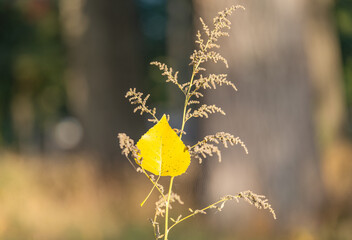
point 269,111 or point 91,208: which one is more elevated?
point 269,111

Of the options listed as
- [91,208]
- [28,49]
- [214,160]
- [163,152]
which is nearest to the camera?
[163,152]

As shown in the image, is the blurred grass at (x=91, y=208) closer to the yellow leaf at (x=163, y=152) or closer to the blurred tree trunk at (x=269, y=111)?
the blurred tree trunk at (x=269, y=111)

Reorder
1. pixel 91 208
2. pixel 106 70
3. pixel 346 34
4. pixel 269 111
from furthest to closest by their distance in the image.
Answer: pixel 346 34 < pixel 106 70 < pixel 91 208 < pixel 269 111

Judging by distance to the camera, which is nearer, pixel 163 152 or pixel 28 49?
pixel 163 152

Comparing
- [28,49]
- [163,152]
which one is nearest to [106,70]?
[163,152]

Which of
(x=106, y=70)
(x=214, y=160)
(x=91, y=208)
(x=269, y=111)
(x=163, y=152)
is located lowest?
(x=163, y=152)

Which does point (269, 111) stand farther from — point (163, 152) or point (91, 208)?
point (163, 152)

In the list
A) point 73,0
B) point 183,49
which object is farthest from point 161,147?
point 183,49

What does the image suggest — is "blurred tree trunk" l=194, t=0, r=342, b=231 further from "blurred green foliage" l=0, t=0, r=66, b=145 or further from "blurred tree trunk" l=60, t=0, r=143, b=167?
"blurred green foliage" l=0, t=0, r=66, b=145
